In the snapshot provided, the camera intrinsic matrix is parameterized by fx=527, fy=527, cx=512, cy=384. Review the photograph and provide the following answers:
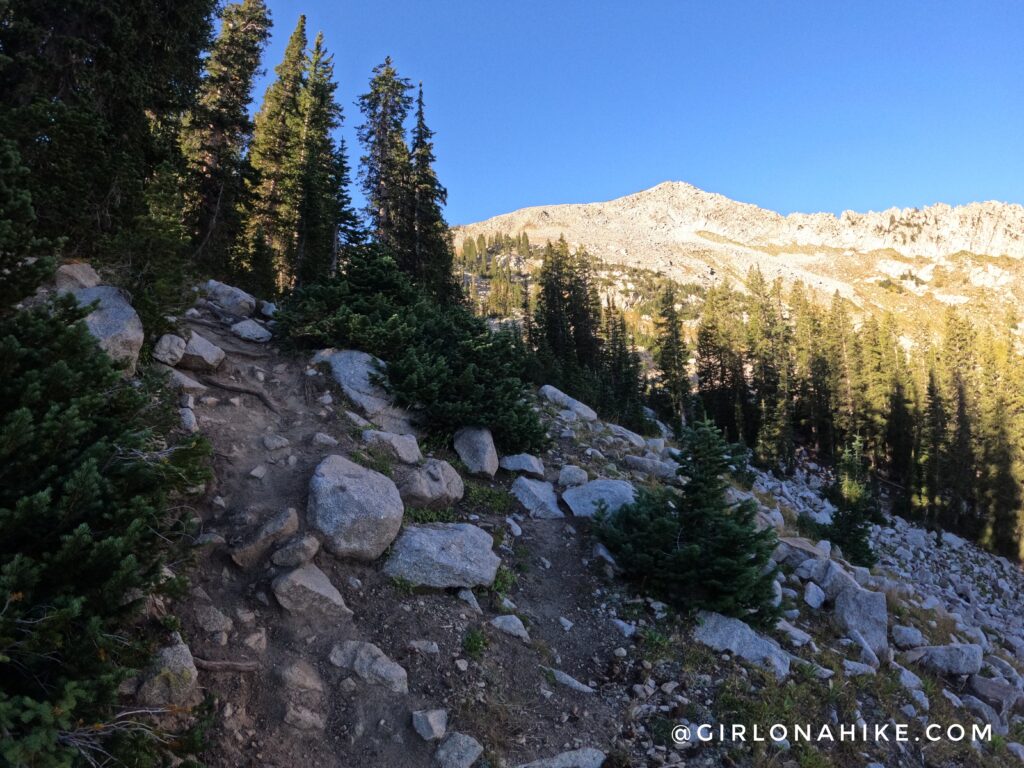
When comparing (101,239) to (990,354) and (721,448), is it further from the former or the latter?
(990,354)

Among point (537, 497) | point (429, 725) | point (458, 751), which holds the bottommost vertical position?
point (458, 751)

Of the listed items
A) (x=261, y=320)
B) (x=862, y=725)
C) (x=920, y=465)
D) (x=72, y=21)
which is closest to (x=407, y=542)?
(x=862, y=725)

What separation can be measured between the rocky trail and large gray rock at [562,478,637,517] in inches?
1.8

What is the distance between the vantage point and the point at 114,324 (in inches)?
331

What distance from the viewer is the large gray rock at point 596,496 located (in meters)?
10.7

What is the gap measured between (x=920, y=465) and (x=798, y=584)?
47986 millimetres

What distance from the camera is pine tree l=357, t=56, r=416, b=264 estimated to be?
28156 mm

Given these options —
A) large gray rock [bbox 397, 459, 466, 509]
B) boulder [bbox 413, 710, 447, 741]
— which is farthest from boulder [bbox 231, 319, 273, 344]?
boulder [bbox 413, 710, 447, 741]

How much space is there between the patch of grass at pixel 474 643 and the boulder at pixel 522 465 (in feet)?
15.7

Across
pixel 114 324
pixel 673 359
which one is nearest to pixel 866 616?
pixel 114 324

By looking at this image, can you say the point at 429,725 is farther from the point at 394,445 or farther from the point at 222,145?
the point at 222,145

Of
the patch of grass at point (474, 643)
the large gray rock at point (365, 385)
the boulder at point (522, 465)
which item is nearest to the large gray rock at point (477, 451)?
the boulder at point (522, 465)

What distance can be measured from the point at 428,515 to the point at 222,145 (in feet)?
74.6

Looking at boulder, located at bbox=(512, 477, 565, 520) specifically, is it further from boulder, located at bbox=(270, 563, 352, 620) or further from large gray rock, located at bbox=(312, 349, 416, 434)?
boulder, located at bbox=(270, 563, 352, 620)
